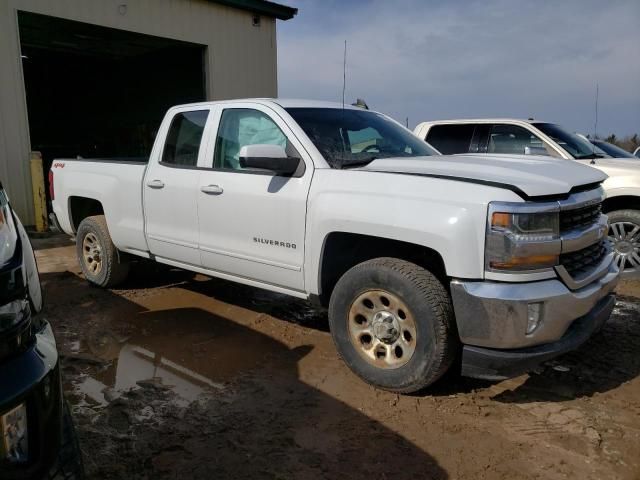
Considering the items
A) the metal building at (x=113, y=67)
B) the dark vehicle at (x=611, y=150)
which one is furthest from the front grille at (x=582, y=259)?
the metal building at (x=113, y=67)

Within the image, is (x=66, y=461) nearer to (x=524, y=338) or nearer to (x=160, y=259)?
(x=524, y=338)

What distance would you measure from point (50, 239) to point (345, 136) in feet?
22.2

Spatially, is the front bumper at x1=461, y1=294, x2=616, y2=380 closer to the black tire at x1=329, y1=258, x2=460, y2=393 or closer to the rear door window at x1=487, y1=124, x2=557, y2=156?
the black tire at x1=329, y1=258, x2=460, y2=393

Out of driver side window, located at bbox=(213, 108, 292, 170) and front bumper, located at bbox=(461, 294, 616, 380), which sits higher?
driver side window, located at bbox=(213, 108, 292, 170)

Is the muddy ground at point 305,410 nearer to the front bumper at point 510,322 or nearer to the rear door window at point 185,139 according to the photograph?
the front bumper at point 510,322

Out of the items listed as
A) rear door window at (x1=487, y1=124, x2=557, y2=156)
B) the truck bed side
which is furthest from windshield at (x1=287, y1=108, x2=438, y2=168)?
rear door window at (x1=487, y1=124, x2=557, y2=156)

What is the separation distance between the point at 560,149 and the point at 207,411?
539 cm

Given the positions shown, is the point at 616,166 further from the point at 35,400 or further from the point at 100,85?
the point at 100,85

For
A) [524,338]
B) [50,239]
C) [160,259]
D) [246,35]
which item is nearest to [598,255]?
[524,338]

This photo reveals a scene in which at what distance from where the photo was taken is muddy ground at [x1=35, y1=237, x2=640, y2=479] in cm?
269

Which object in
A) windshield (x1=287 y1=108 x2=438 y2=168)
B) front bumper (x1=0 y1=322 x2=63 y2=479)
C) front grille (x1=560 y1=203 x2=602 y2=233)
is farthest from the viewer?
windshield (x1=287 y1=108 x2=438 y2=168)

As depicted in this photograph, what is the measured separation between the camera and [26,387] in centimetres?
156

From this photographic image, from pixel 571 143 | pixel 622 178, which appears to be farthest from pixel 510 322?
pixel 571 143

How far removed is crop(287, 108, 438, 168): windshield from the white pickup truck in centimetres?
2
